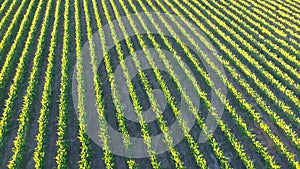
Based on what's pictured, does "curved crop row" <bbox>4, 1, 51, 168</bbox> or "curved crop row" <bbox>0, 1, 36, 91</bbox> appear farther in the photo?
"curved crop row" <bbox>0, 1, 36, 91</bbox>

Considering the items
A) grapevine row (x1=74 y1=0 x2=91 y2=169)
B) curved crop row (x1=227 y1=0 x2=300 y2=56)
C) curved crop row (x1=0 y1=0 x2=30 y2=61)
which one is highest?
curved crop row (x1=0 y1=0 x2=30 y2=61)

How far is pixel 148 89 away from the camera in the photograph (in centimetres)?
1731

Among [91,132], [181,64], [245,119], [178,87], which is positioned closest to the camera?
[91,132]

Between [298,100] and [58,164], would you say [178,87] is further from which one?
[58,164]

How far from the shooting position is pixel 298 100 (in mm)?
17000

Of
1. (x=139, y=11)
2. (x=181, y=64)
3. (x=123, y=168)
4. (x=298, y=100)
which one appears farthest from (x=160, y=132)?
(x=139, y=11)

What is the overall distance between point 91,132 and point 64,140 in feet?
4.82

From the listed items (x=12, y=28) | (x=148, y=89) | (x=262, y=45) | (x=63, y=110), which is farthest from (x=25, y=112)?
(x=262, y=45)

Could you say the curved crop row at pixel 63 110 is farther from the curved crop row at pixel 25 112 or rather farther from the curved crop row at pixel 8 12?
the curved crop row at pixel 8 12

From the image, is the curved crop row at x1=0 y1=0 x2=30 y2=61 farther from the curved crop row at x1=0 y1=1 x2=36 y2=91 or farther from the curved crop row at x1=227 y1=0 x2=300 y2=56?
the curved crop row at x1=227 y1=0 x2=300 y2=56

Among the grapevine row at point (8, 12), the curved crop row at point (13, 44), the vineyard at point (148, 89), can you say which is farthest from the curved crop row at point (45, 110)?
the grapevine row at point (8, 12)

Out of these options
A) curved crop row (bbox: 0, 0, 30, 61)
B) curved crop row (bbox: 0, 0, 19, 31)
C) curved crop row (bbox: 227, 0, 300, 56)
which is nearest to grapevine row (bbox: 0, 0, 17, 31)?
curved crop row (bbox: 0, 0, 19, 31)

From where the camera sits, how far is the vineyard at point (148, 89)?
46.9ft

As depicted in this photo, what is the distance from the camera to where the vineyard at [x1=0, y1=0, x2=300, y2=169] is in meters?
14.3
